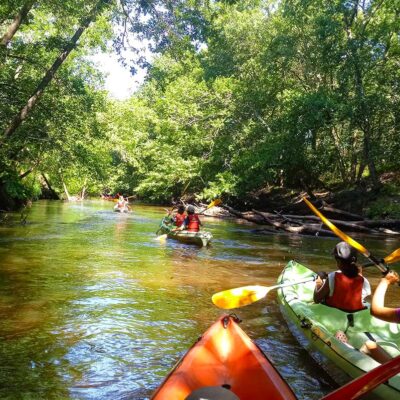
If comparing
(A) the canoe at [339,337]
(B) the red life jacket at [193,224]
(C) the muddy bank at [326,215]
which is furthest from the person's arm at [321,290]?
(C) the muddy bank at [326,215]

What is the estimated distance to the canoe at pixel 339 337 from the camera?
3343 millimetres

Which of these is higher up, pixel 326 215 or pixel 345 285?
pixel 326 215

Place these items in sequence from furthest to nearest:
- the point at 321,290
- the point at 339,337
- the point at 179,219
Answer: the point at 179,219, the point at 321,290, the point at 339,337

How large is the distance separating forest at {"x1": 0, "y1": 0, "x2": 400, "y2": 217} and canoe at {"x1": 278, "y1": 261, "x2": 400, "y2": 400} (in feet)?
28.9

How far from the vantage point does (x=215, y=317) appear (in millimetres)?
5711

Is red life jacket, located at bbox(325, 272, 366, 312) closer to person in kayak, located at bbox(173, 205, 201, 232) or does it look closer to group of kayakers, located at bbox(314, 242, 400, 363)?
group of kayakers, located at bbox(314, 242, 400, 363)

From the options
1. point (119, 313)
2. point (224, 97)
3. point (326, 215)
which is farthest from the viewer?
point (224, 97)

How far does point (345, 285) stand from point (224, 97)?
77.3 ft

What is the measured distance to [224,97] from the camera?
1047 inches

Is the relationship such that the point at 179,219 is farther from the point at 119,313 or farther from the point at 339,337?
the point at 339,337

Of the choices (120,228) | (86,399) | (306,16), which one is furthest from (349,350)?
(306,16)

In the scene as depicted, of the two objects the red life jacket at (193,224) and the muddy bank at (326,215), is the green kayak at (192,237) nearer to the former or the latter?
the red life jacket at (193,224)

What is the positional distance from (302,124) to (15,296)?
14.9 metres

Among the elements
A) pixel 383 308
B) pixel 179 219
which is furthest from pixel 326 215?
pixel 383 308
